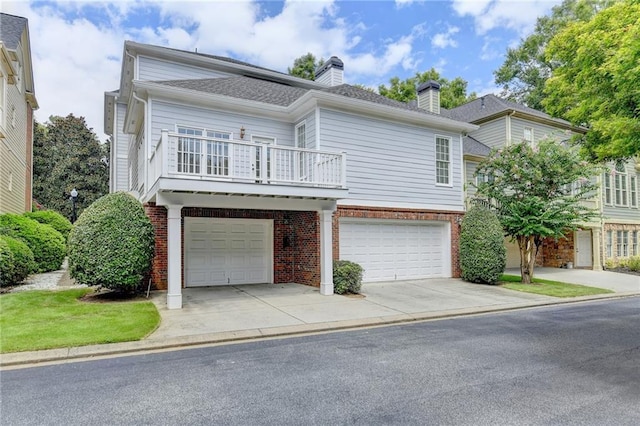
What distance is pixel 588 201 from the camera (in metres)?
20.7

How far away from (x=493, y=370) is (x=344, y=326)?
10.0 ft

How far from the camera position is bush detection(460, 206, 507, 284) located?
13195 mm

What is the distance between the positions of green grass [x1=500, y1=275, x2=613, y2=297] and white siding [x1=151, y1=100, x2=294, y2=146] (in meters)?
8.82

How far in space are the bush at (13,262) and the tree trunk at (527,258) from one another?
15419mm

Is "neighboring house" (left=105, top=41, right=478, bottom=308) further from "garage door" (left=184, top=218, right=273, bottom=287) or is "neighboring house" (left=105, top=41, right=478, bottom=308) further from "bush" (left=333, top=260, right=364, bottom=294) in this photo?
"bush" (left=333, top=260, right=364, bottom=294)

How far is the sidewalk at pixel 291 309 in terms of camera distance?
20.3ft

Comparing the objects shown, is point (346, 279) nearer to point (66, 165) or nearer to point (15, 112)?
point (15, 112)

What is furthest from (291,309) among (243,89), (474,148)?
(474,148)

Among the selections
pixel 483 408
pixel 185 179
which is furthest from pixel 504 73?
pixel 483 408

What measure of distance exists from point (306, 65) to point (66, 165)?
895 inches

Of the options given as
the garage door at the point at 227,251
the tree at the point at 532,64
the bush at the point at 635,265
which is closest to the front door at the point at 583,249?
the bush at the point at 635,265

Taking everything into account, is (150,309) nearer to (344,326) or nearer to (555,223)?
(344,326)

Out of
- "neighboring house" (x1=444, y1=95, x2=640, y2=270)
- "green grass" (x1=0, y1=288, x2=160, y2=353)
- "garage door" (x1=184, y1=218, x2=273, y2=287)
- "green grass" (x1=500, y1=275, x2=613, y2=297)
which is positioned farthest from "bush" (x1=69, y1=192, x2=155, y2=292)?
"neighboring house" (x1=444, y1=95, x2=640, y2=270)

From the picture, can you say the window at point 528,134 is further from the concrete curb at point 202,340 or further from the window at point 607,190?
the concrete curb at point 202,340
